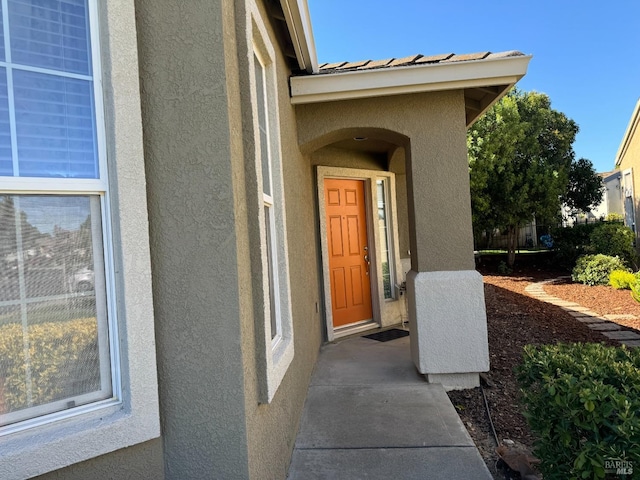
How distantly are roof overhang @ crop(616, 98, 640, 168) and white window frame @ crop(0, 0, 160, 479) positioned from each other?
18518mm

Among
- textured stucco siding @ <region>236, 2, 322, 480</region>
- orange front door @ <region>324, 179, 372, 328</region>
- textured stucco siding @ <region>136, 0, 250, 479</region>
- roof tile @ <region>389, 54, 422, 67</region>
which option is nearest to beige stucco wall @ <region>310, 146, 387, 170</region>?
orange front door @ <region>324, 179, 372, 328</region>

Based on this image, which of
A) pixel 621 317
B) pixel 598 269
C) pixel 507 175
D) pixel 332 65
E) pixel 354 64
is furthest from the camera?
pixel 507 175

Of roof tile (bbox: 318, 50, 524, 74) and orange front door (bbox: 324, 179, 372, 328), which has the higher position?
roof tile (bbox: 318, 50, 524, 74)

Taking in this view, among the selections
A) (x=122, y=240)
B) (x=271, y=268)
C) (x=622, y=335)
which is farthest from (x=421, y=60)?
(x=622, y=335)

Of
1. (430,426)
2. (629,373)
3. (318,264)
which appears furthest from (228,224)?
(318,264)

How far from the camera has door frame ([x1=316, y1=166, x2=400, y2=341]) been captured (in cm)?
611

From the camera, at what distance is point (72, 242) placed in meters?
1.65

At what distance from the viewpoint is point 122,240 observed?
5.65 feet

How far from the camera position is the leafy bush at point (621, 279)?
1009cm

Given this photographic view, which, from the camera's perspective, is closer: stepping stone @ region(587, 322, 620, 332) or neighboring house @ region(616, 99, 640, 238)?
stepping stone @ region(587, 322, 620, 332)

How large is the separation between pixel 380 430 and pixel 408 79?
3298 mm

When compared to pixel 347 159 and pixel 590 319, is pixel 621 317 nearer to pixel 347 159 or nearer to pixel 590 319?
pixel 590 319

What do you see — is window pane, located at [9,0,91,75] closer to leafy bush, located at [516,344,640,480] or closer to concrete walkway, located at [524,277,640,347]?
leafy bush, located at [516,344,640,480]

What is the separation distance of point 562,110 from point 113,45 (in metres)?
19.3
